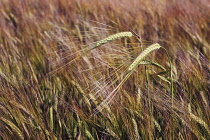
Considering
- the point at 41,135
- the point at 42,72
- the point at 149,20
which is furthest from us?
the point at 149,20

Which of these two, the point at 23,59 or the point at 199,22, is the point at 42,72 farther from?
the point at 199,22

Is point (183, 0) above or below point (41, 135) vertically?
above

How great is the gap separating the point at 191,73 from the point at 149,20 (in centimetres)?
102

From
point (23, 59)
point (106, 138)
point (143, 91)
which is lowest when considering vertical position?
point (106, 138)

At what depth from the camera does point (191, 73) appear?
1107 millimetres

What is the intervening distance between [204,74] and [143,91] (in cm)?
26

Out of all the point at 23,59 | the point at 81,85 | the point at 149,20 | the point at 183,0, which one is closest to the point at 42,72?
the point at 23,59

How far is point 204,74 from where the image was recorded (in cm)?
110

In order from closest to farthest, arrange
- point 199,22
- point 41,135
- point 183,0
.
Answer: point 41,135 → point 199,22 → point 183,0

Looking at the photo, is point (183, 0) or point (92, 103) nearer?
point (92, 103)

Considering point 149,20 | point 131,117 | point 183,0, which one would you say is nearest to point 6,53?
point 131,117

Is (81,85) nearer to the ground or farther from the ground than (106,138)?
farther from the ground

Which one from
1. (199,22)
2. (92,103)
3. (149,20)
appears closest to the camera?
(92,103)

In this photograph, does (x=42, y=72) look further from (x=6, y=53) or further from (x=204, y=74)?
(x=204, y=74)
